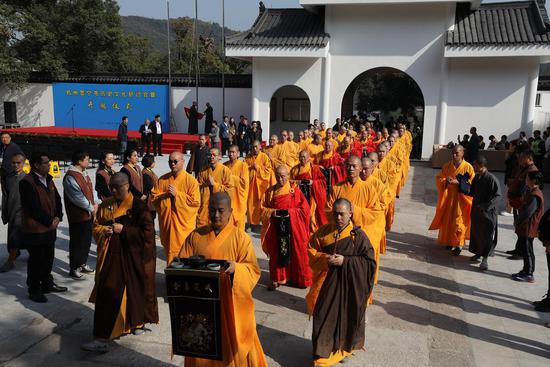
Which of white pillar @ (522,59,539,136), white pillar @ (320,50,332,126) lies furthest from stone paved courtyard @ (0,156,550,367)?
white pillar @ (320,50,332,126)

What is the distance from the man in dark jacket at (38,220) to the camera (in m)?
5.93

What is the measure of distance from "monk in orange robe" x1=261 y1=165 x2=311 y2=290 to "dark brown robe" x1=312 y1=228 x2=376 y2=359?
2.15m

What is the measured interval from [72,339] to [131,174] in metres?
2.78

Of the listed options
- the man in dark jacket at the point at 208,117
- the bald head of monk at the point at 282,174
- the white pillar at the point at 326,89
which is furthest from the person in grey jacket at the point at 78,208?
the man in dark jacket at the point at 208,117

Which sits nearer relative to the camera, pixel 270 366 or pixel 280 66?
pixel 270 366

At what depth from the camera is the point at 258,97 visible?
20.3 metres

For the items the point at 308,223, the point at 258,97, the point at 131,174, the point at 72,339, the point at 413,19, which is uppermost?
the point at 413,19

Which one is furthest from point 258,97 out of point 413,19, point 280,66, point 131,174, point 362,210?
point 362,210

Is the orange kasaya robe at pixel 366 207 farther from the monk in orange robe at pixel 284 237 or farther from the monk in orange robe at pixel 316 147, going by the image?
the monk in orange robe at pixel 316 147

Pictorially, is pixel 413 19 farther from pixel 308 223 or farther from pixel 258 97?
pixel 308 223

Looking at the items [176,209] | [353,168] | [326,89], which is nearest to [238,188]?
[176,209]

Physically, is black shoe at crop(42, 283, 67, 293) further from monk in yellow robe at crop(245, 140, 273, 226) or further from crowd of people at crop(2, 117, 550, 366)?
monk in yellow robe at crop(245, 140, 273, 226)

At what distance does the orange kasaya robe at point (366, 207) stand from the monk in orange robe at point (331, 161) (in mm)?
4205

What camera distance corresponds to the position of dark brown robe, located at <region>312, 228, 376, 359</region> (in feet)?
14.8
